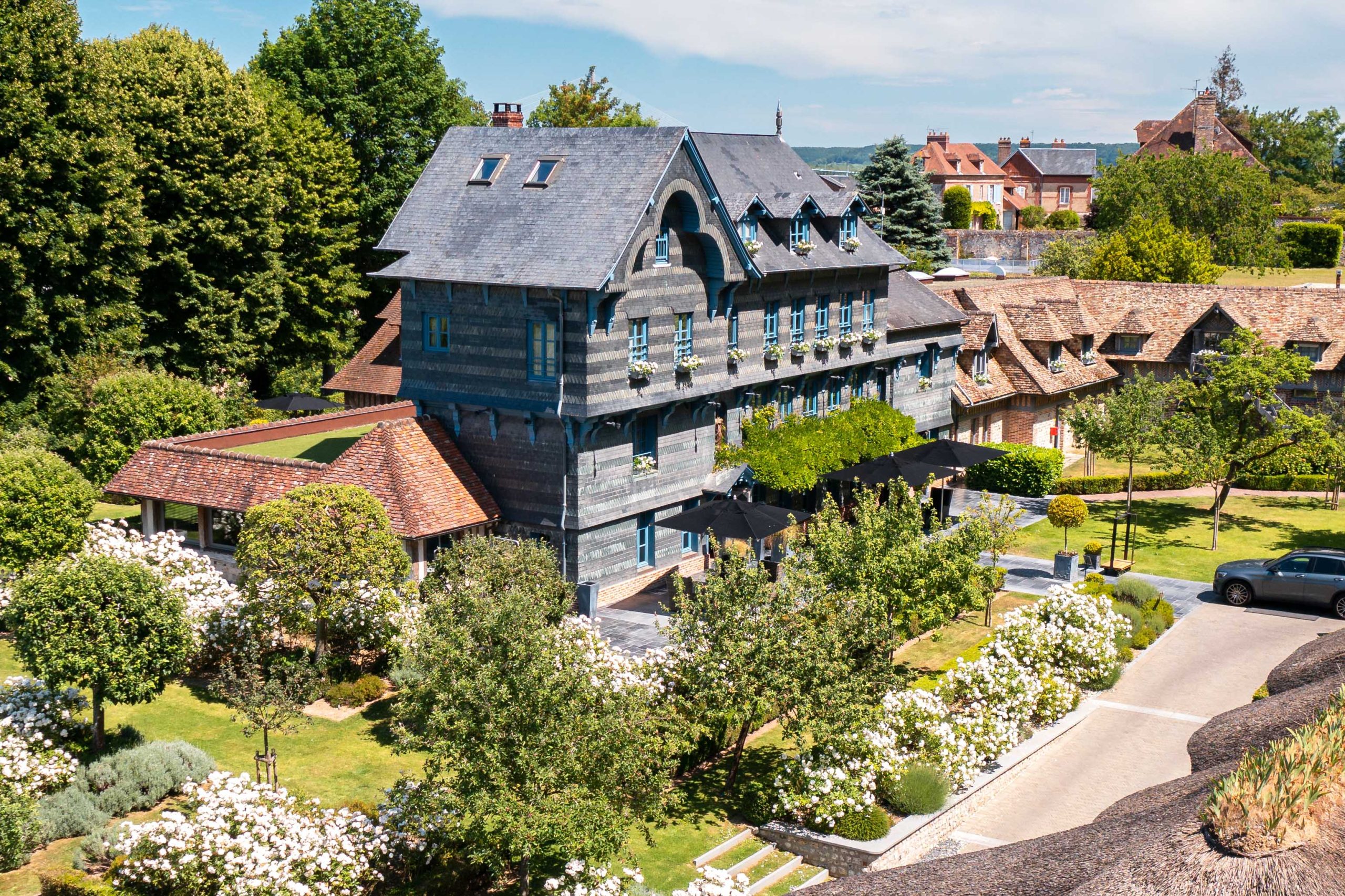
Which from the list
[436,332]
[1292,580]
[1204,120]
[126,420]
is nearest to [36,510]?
[126,420]

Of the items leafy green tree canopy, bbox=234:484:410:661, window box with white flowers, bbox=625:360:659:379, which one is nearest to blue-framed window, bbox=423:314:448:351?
window box with white flowers, bbox=625:360:659:379

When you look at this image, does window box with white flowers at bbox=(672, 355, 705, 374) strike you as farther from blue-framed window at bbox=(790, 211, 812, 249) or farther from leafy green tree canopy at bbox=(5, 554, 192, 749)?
leafy green tree canopy at bbox=(5, 554, 192, 749)

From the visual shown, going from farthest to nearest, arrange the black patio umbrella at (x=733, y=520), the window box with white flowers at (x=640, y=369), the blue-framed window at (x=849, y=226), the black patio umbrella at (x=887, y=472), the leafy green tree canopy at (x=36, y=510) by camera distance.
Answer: the blue-framed window at (x=849, y=226), the black patio umbrella at (x=887, y=472), the window box with white flowers at (x=640, y=369), the black patio umbrella at (x=733, y=520), the leafy green tree canopy at (x=36, y=510)

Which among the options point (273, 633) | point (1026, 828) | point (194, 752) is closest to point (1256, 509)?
point (1026, 828)

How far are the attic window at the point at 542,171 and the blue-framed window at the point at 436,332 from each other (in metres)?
4.66

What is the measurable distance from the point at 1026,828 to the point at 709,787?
20.3ft

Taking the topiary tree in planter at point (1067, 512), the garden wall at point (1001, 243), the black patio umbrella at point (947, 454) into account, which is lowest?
the topiary tree in planter at point (1067, 512)

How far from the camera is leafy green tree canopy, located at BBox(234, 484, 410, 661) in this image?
27.4m

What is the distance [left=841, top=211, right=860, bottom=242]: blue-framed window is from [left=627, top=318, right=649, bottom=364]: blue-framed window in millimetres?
12012

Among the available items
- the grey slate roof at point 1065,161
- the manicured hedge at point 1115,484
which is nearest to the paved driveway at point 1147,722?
the manicured hedge at point 1115,484

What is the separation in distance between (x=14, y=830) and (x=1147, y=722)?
77.1 ft

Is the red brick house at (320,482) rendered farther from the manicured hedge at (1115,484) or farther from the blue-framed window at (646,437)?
the manicured hedge at (1115,484)

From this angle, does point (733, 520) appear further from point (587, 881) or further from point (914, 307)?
point (914, 307)

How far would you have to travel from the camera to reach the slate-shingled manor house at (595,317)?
33.8m
